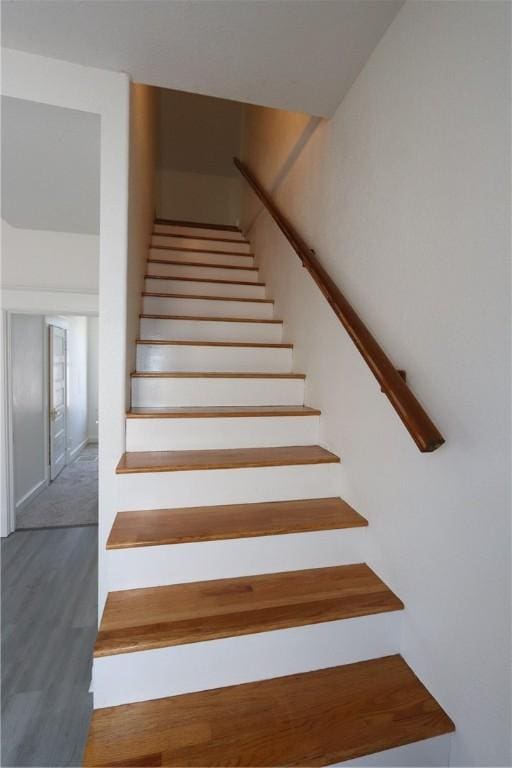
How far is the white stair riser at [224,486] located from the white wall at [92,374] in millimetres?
5796

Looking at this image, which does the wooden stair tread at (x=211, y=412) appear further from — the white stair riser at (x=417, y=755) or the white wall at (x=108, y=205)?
the white stair riser at (x=417, y=755)

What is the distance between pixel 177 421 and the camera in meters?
1.71

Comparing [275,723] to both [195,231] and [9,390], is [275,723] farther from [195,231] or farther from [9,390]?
[195,231]

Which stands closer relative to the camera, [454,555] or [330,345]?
[454,555]

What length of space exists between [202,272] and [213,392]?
1.41 metres

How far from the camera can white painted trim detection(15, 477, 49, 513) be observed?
11.7 feet

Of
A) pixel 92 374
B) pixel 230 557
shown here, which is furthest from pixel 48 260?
pixel 92 374

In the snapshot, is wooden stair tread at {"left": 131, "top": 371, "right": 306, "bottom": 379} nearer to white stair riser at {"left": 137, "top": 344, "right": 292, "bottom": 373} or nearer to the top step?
white stair riser at {"left": 137, "top": 344, "right": 292, "bottom": 373}

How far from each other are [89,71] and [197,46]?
0.48 metres

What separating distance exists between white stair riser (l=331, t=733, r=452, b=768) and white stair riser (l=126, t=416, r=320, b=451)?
44.5 inches

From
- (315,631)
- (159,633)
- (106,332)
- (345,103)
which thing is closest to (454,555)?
(315,631)

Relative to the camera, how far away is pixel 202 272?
119 inches

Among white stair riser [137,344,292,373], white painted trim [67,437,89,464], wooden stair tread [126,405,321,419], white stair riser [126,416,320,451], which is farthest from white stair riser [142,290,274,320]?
white painted trim [67,437,89,464]

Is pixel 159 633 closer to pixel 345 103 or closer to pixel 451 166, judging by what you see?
pixel 451 166
